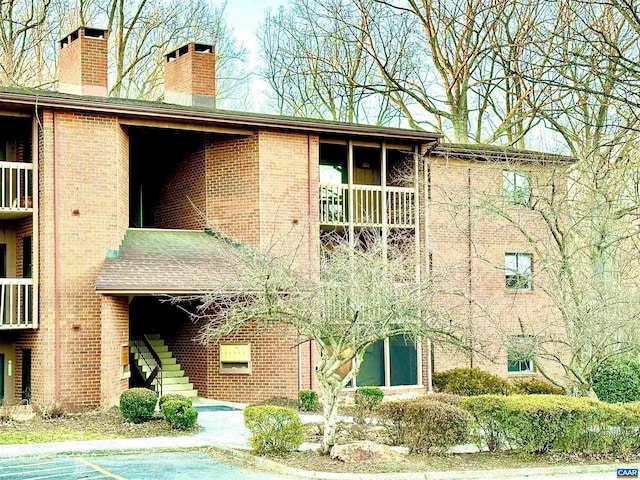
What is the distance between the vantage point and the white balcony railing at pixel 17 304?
21.3 meters

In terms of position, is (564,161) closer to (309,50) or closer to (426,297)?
(426,297)

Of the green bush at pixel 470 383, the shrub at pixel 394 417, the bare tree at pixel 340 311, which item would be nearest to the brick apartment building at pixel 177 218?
the green bush at pixel 470 383

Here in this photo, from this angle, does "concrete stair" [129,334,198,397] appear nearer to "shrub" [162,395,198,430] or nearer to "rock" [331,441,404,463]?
"shrub" [162,395,198,430]

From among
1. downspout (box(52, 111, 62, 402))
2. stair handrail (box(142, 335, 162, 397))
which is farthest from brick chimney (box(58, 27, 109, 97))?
stair handrail (box(142, 335, 162, 397))

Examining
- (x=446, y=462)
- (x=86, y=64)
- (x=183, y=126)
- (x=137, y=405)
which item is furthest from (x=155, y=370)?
(x=446, y=462)

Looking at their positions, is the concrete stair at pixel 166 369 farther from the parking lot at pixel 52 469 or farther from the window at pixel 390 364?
the parking lot at pixel 52 469

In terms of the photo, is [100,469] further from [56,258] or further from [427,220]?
[427,220]

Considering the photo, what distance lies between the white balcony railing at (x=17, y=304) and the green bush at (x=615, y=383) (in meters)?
15.6

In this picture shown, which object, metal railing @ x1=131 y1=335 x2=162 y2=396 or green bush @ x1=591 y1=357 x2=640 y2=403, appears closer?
metal railing @ x1=131 y1=335 x2=162 y2=396

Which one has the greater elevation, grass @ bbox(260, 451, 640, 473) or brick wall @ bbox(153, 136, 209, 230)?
brick wall @ bbox(153, 136, 209, 230)

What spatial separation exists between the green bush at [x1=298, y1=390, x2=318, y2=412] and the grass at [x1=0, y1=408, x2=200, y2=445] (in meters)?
3.91

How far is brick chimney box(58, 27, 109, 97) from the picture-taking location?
79.7 feet

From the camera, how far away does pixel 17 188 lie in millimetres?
21828

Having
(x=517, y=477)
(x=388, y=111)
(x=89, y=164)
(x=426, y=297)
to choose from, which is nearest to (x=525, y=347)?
(x=426, y=297)
